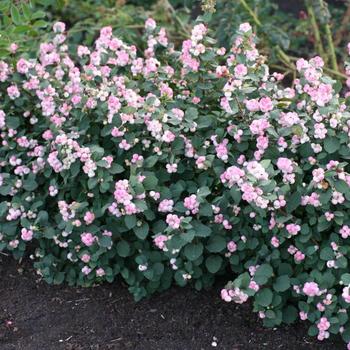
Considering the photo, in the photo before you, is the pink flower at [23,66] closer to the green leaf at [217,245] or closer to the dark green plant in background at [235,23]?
the dark green plant in background at [235,23]

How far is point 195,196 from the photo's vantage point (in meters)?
2.54

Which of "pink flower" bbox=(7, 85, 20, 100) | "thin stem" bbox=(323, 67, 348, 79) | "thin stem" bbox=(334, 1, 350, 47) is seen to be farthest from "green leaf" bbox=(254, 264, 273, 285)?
"thin stem" bbox=(334, 1, 350, 47)

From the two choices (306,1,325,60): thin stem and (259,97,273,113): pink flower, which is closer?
(259,97,273,113): pink flower

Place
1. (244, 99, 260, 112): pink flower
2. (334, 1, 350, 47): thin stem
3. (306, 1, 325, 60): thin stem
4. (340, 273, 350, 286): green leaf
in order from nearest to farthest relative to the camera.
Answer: (340, 273, 350, 286): green leaf → (244, 99, 260, 112): pink flower → (306, 1, 325, 60): thin stem → (334, 1, 350, 47): thin stem

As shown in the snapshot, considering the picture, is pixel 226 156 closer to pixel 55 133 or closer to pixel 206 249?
pixel 206 249

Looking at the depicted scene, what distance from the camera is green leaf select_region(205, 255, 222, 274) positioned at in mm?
2707

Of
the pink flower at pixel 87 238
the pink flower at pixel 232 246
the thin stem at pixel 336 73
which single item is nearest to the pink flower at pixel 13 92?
the pink flower at pixel 87 238

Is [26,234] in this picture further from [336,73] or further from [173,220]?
[336,73]

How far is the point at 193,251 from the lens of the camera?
8.61 ft

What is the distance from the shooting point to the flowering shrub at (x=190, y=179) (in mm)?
2521

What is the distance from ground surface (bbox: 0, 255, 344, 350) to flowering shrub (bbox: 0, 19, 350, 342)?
7 cm

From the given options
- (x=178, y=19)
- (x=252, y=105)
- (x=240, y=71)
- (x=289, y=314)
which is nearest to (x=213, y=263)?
(x=289, y=314)

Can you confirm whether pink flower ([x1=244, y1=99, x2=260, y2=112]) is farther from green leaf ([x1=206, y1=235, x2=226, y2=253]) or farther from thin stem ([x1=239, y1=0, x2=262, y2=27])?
thin stem ([x1=239, y1=0, x2=262, y2=27])

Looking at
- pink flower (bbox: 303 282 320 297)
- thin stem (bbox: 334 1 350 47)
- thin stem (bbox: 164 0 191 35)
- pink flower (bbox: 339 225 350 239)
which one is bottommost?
thin stem (bbox: 164 0 191 35)
